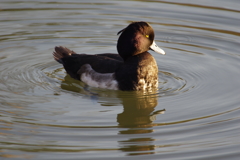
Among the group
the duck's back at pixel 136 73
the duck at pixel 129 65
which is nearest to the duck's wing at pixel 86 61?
the duck at pixel 129 65

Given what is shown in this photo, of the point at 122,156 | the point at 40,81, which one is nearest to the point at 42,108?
the point at 40,81

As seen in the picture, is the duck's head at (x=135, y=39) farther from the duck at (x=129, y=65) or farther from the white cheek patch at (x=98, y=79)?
the white cheek patch at (x=98, y=79)

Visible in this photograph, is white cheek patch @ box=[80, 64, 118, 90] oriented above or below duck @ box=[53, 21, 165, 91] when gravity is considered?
below

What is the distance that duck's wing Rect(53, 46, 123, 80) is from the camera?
7640 mm

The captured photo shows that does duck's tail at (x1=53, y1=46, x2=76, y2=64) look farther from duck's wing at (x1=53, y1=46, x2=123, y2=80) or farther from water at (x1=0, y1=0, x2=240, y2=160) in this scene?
water at (x1=0, y1=0, x2=240, y2=160)

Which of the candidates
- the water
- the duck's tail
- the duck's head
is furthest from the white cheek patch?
the duck's tail

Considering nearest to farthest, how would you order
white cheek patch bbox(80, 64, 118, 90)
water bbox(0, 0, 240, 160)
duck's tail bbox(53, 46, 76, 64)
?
water bbox(0, 0, 240, 160)
white cheek patch bbox(80, 64, 118, 90)
duck's tail bbox(53, 46, 76, 64)

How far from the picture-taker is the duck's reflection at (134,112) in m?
5.63

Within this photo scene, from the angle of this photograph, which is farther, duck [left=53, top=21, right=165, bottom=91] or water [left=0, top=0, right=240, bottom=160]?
duck [left=53, top=21, right=165, bottom=91]

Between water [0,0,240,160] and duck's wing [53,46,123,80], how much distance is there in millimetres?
271

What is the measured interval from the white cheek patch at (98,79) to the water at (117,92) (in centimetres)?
13

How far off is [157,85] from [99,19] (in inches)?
184

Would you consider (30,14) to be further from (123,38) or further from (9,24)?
(123,38)

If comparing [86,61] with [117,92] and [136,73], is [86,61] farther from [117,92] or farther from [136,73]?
[136,73]
